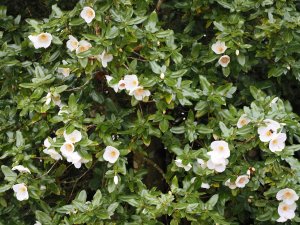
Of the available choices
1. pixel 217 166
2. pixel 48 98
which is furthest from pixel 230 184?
pixel 48 98

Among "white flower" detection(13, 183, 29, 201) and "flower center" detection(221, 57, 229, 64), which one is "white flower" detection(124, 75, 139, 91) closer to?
"flower center" detection(221, 57, 229, 64)

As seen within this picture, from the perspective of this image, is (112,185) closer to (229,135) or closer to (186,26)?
(229,135)

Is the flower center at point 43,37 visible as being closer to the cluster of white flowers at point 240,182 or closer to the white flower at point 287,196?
the cluster of white flowers at point 240,182

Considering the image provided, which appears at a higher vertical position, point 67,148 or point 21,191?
point 67,148

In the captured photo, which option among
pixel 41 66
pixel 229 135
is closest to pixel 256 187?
pixel 229 135

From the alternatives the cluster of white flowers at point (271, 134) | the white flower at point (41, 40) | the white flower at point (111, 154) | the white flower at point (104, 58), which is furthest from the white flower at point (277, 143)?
the white flower at point (41, 40)

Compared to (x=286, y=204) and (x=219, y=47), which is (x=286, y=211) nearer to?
(x=286, y=204)

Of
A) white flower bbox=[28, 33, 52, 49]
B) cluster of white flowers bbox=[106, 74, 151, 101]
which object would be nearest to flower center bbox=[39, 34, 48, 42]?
white flower bbox=[28, 33, 52, 49]
